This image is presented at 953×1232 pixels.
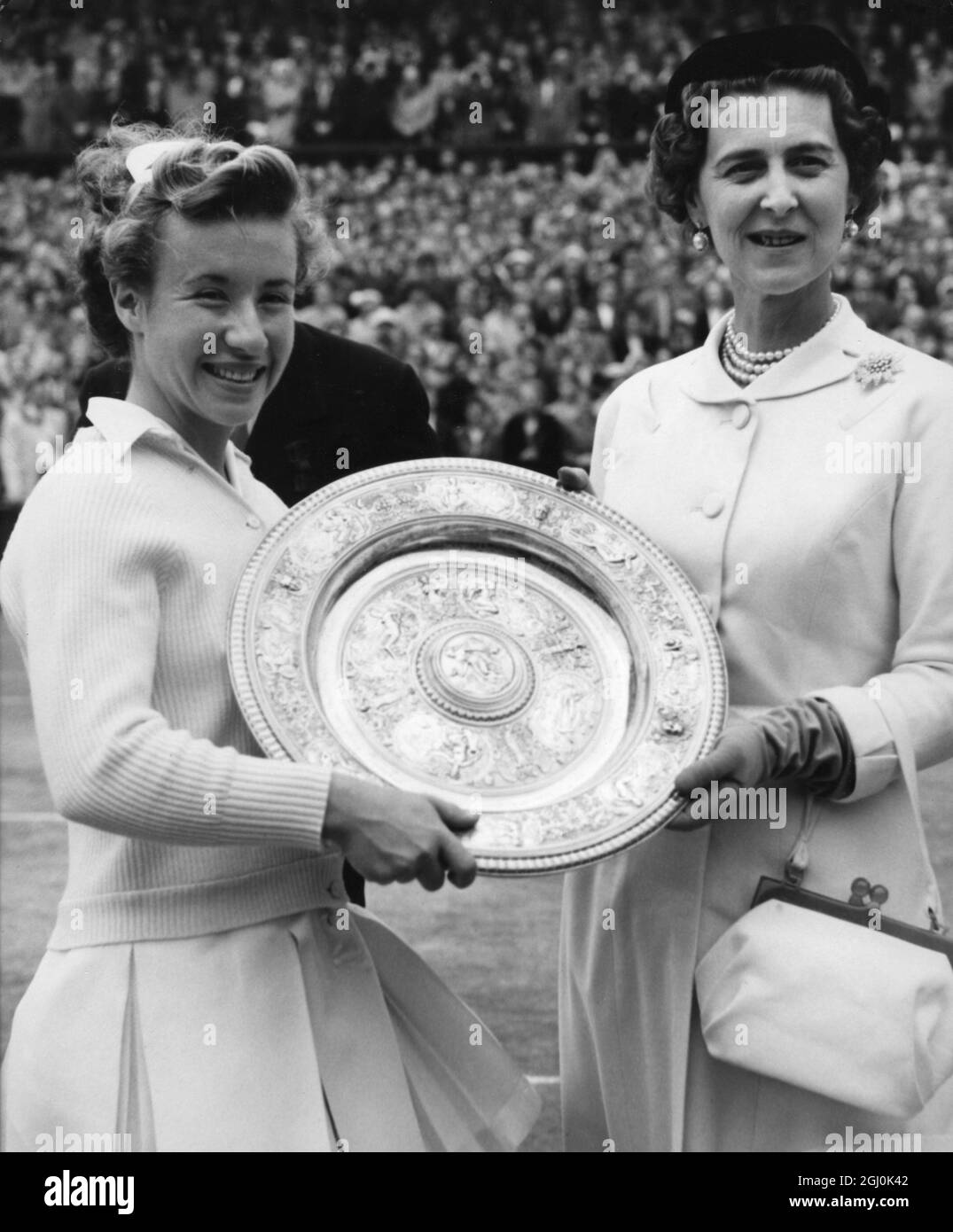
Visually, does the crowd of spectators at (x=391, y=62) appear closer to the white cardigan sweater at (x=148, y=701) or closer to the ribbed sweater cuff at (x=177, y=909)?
the white cardigan sweater at (x=148, y=701)

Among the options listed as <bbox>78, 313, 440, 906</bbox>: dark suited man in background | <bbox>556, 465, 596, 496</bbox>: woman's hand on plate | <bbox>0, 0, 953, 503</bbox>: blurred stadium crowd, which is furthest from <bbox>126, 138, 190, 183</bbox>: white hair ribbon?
<bbox>0, 0, 953, 503</bbox>: blurred stadium crowd

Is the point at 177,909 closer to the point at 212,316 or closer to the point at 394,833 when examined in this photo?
the point at 394,833

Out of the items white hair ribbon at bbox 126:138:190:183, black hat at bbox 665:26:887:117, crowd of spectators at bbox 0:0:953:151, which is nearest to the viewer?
white hair ribbon at bbox 126:138:190:183

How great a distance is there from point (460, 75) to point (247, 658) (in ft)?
75.3

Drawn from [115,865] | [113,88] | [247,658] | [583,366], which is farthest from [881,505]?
[113,88]

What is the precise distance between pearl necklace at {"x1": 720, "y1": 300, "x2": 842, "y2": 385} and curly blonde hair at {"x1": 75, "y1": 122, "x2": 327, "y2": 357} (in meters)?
0.78

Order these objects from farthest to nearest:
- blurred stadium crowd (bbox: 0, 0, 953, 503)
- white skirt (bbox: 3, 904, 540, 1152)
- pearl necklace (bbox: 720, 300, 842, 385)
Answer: blurred stadium crowd (bbox: 0, 0, 953, 503) < pearl necklace (bbox: 720, 300, 842, 385) < white skirt (bbox: 3, 904, 540, 1152)

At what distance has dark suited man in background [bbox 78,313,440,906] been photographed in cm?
407

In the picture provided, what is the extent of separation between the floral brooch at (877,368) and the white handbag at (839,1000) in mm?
518

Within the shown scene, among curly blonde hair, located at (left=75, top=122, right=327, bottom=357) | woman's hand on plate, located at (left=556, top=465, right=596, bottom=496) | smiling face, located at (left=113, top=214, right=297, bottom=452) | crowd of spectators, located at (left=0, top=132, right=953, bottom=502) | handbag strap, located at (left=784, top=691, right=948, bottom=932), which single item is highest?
curly blonde hair, located at (left=75, top=122, right=327, bottom=357)

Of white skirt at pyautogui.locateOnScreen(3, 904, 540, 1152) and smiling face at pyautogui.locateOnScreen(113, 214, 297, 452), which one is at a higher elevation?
smiling face at pyautogui.locateOnScreen(113, 214, 297, 452)

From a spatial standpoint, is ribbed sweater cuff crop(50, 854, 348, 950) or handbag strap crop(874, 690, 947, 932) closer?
ribbed sweater cuff crop(50, 854, 348, 950)

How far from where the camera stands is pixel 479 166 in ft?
76.6

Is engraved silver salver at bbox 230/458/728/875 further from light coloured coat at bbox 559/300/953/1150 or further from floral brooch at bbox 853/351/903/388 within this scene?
floral brooch at bbox 853/351/903/388
